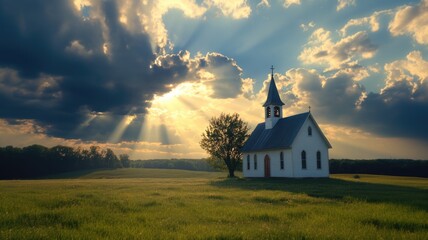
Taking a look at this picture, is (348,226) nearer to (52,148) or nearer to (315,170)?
(315,170)

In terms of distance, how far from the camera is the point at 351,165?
292 ft

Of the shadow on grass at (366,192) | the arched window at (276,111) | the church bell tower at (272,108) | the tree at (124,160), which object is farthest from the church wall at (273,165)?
the tree at (124,160)

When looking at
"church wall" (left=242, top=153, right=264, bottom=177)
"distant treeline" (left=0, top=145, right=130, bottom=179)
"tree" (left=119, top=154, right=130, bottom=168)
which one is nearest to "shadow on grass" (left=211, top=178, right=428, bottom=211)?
"church wall" (left=242, top=153, right=264, bottom=177)

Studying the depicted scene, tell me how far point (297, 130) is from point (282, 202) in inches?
1289

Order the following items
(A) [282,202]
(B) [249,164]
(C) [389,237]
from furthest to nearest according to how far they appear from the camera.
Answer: (B) [249,164], (A) [282,202], (C) [389,237]

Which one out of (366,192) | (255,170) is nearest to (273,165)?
(255,170)

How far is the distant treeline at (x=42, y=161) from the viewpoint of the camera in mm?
115938

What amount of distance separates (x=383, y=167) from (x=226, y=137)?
42786mm

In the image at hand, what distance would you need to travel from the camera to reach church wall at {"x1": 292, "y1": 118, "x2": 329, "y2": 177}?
4969cm

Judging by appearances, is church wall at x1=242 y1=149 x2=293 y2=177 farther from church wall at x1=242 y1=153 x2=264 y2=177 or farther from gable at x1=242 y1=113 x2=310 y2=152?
gable at x1=242 y1=113 x2=310 y2=152

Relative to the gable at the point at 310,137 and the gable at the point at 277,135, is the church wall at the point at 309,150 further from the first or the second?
the gable at the point at 277,135

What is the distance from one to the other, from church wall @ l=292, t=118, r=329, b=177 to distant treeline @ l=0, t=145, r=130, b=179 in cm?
10046

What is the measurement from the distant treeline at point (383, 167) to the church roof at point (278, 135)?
115ft

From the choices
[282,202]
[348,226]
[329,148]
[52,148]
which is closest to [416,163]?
[329,148]
